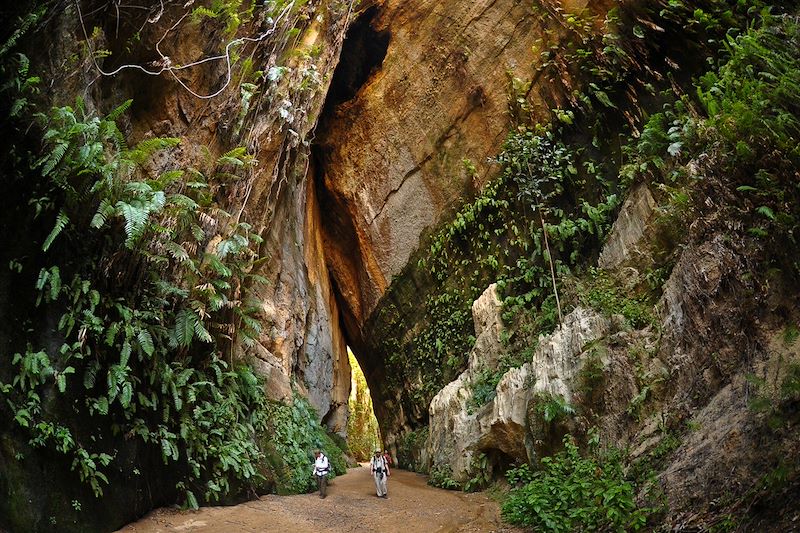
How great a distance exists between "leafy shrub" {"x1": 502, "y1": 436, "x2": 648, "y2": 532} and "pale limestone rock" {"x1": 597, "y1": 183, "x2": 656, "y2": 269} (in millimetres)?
3793

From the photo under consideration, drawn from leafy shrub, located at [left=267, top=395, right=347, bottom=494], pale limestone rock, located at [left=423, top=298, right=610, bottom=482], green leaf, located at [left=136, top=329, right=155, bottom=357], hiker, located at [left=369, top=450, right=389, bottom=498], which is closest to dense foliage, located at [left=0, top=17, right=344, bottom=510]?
green leaf, located at [left=136, top=329, right=155, bottom=357]

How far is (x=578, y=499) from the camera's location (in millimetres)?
6191

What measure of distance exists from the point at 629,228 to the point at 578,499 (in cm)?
551

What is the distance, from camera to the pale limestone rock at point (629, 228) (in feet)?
31.0

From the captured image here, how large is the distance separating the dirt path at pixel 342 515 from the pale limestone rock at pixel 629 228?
200 inches

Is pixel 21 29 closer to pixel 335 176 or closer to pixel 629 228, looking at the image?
pixel 629 228

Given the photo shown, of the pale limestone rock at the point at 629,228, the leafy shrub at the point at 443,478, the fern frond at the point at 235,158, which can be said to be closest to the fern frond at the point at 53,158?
the fern frond at the point at 235,158

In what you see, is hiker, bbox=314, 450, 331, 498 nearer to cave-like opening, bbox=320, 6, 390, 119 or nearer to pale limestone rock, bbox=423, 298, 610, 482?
pale limestone rock, bbox=423, 298, 610, 482

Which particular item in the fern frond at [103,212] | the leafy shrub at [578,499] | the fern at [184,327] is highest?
the fern frond at [103,212]

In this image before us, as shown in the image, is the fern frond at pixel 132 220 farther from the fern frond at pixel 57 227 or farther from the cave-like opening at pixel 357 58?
the cave-like opening at pixel 357 58

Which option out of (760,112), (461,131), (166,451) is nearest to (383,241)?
(461,131)

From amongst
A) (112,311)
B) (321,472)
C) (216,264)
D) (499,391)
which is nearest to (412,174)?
(499,391)

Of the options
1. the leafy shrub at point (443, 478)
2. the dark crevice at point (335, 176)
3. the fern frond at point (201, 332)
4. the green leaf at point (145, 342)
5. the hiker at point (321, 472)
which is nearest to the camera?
the green leaf at point (145, 342)

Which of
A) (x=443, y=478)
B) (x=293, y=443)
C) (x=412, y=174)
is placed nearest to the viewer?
(x=293, y=443)
